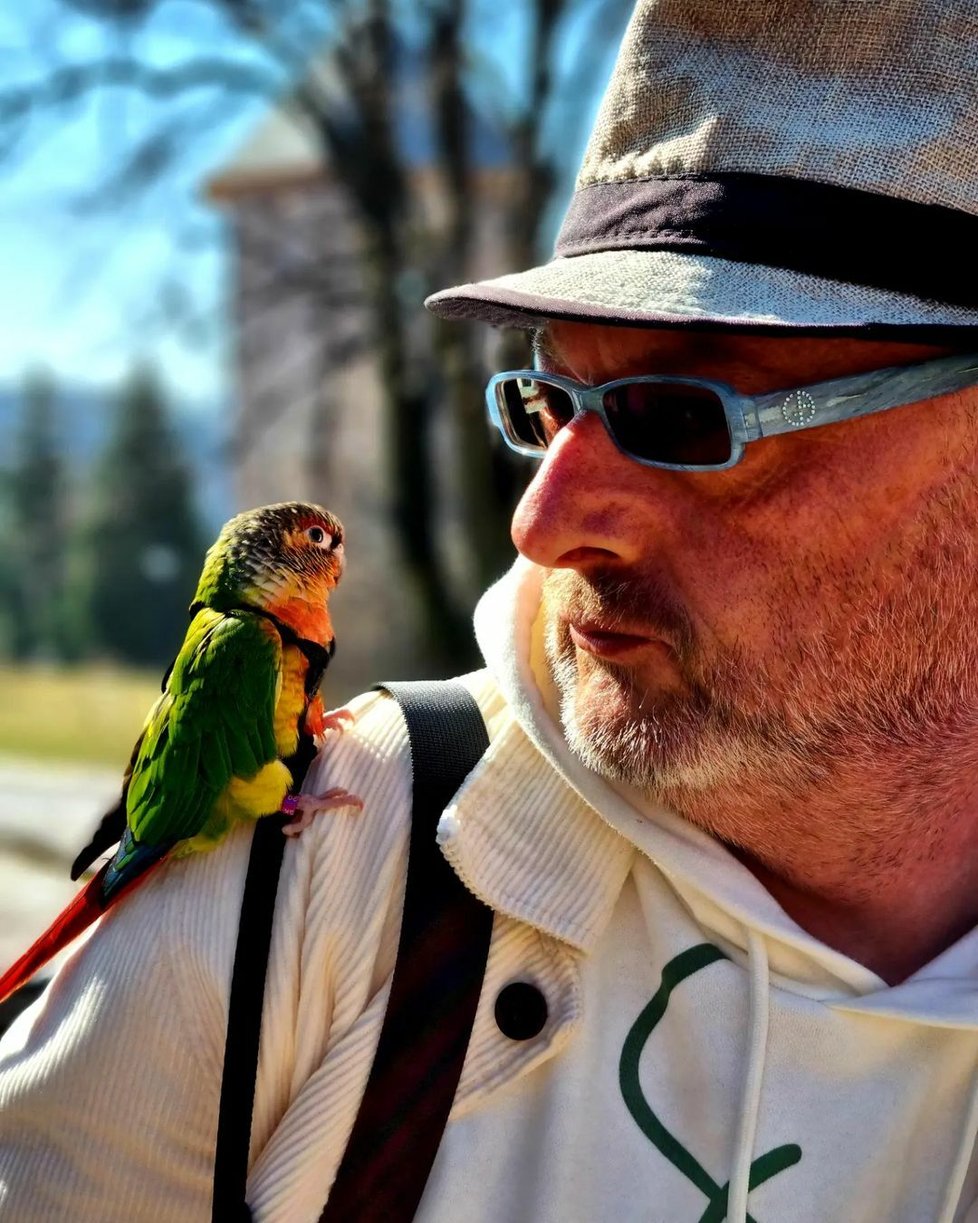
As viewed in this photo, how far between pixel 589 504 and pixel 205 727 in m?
0.57

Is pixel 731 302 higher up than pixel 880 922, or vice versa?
pixel 731 302

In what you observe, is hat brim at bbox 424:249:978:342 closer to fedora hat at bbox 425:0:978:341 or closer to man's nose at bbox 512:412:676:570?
fedora hat at bbox 425:0:978:341

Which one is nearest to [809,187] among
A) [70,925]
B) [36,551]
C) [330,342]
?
[70,925]

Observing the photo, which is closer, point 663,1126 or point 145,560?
point 663,1126

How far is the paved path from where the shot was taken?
22.9 feet

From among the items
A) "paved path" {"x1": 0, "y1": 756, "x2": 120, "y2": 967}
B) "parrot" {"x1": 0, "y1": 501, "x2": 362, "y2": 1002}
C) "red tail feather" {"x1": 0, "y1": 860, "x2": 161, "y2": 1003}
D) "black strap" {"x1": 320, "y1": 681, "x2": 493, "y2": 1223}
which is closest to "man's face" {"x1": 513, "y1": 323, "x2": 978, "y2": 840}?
"black strap" {"x1": 320, "y1": 681, "x2": 493, "y2": 1223}

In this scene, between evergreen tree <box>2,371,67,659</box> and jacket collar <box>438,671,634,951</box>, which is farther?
evergreen tree <box>2,371,67,659</box>

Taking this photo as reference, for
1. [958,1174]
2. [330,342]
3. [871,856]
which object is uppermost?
[330,342]

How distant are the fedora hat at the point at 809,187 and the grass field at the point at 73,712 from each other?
1075 centimetres

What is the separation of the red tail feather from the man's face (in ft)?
1.88

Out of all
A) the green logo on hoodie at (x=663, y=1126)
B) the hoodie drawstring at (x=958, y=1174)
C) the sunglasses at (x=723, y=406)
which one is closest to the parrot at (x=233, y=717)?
the green logo on hoodie at (x=663, y=1126)

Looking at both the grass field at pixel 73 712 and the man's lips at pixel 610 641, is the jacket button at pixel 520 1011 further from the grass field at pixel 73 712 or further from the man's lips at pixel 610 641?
the grass field at pixel 73 712

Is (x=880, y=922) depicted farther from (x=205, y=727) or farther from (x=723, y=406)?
(x=205, y=727)

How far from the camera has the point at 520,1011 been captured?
138 cm
